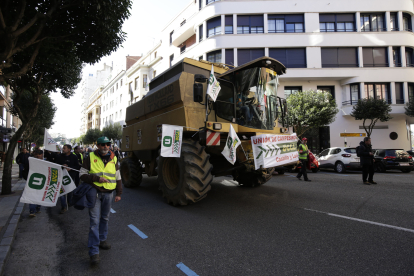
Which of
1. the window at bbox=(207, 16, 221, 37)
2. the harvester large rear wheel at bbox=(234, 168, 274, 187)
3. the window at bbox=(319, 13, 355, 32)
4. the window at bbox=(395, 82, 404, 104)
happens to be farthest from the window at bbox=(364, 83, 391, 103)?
the harvester large rear wheel at bbox=(234, 168, 274, 187)

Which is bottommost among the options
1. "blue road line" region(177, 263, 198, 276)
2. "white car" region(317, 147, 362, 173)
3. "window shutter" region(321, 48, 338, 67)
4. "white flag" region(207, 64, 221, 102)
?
"blue road line" region(177, 263, 198, 276)

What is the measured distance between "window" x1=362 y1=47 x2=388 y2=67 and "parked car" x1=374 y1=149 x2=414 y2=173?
47.1ft

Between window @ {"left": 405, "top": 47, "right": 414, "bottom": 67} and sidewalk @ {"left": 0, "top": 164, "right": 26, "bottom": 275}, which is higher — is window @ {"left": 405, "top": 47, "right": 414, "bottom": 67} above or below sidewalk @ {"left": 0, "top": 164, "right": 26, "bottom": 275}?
above

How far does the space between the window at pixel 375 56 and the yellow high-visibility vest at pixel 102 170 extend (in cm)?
2878

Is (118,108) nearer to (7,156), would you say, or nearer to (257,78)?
(7,156)

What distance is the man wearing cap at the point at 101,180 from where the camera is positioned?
3645 mm

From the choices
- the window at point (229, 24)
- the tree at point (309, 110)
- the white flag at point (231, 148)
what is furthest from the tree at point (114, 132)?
the white flag at point (231, 148)

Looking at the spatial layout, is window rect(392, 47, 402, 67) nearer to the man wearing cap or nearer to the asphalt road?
the asphalt road

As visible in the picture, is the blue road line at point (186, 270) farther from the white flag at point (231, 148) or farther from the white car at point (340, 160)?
the white car at point (340, 160)

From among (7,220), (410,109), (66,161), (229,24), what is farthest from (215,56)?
(7,220)

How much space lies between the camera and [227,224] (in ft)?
15.9

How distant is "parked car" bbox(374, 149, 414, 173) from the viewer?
567 inches

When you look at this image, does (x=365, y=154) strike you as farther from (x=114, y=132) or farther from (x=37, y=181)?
(x=114, y=132)

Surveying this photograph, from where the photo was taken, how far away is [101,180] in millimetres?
3670
